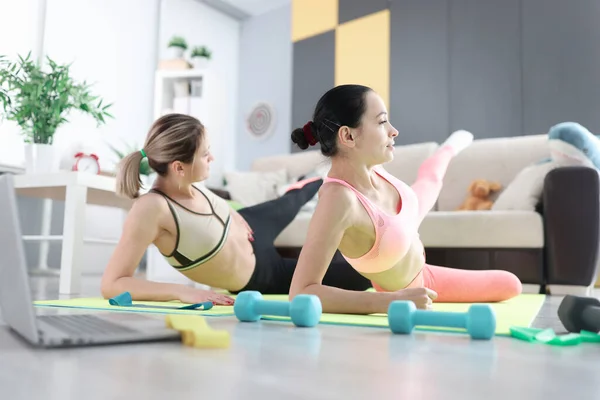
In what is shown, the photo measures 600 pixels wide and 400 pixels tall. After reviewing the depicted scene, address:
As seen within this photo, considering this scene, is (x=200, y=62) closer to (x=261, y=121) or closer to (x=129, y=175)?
(x=261, y=121)

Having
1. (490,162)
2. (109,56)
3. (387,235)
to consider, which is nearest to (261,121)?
(109,56)

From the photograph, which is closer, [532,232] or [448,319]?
[448,319]

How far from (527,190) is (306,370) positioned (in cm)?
236

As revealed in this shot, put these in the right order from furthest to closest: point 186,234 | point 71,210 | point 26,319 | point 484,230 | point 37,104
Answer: point 484,230
point 37,104
point 71,210
point 186,234
point 26,319

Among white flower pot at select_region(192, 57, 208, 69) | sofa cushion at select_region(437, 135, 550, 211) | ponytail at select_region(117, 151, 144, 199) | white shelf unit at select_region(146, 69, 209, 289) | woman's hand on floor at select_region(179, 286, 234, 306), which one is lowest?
woman's hand on floor at select_region(179, 286, 234, 306)

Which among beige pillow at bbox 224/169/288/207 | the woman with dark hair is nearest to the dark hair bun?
the woman with dark hair

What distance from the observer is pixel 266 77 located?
20.2 feet

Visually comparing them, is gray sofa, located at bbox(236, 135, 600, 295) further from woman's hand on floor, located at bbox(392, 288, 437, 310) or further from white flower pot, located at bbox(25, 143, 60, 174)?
woman's hand on floor, located at bbox(392, 288, 437, 310)

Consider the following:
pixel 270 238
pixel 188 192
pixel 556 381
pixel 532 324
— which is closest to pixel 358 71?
pixel 270 238

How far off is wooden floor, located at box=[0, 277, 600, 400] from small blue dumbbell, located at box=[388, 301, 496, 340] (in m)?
0.03

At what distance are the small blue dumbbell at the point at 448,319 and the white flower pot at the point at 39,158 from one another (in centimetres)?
206

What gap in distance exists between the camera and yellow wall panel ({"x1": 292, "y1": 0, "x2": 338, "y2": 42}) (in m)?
5.36

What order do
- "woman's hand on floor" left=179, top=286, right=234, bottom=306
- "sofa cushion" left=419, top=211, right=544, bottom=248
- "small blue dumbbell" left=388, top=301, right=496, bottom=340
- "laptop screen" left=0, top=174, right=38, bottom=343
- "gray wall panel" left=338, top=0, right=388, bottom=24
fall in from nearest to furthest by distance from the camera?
"laptop screen" left=0, top=174, right=38, bottom=343
"small blue dumbbell" left=388, top=301, right=496, bottom=340
"woman's hand on floor" left=179, top=286, right=234, bottom=306
"sofa cushion" left=419, top=211, right=544, bottom=248
"gray wall panel" left=338, top=0, right=388, bottom=24

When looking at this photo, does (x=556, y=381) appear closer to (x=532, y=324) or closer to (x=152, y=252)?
(x=532, y=324)
